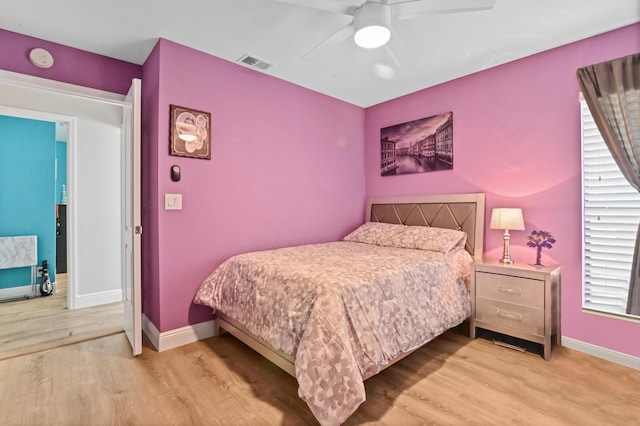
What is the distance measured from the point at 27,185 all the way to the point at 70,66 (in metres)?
2.43

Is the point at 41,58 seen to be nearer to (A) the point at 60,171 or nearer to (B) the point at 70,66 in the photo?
(B) the point at 70,66

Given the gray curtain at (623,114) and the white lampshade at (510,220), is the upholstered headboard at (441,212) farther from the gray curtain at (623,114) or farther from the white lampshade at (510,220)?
the gray curtain at (623,114)

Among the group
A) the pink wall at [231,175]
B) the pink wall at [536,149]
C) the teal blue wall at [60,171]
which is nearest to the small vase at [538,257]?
the pink wall at [536,149]

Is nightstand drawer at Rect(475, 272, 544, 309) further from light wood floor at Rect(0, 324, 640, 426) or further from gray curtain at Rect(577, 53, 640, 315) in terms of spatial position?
gray curtain at Rect(577, 53, 640, 315)

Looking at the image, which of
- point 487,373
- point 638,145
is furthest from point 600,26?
point 487,373

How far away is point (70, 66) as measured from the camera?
2533 mm

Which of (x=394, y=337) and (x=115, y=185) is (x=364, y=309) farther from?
(x=115, y=185)

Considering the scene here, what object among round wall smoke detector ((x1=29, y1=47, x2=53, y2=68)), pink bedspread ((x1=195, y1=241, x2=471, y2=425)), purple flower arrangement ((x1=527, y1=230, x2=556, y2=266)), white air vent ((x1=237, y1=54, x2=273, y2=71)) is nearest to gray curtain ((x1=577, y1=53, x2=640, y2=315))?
purple flower arrangement ((x1=527, y1=230, x2=556, y2=266))

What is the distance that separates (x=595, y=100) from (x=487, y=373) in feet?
7.22

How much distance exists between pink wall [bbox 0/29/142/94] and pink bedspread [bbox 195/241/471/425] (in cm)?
198

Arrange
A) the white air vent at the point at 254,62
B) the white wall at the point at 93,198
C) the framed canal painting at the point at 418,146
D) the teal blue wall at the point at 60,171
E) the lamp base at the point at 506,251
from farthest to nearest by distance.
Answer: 1. the teal blue wall at the point at 60,171
2. the white wall at the point at 93,198
3. the framed canal painting at the point at 418,146
4. the white air vent at the point at 254,62
5. the lamp base at the point at 506,251

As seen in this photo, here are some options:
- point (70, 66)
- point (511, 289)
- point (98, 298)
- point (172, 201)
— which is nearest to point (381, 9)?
point (172, 201)

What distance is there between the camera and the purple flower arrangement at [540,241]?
249cm

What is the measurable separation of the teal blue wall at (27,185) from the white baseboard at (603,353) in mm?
5914
